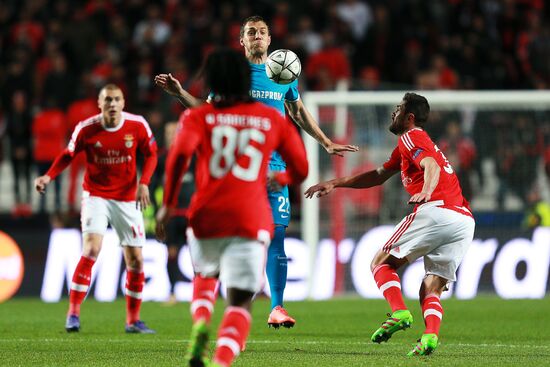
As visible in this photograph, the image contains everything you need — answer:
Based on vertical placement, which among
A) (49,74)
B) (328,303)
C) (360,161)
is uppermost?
(49,74)

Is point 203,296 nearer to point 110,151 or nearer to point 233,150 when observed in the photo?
point 233,150

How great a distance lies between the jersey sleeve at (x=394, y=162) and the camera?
8234mm

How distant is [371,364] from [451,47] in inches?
513

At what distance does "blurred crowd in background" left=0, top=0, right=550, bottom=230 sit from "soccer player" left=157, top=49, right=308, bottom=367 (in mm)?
10997

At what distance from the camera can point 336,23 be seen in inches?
790

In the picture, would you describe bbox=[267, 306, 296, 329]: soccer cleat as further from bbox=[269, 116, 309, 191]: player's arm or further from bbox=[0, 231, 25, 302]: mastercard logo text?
bbox=[0, 231, 25, 302]: mastercard logo text

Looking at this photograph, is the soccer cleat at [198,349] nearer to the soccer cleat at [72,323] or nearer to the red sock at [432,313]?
the red sock at [432,313]

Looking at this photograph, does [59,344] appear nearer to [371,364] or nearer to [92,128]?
[92,128]

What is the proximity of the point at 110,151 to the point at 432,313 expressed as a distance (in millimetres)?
3738

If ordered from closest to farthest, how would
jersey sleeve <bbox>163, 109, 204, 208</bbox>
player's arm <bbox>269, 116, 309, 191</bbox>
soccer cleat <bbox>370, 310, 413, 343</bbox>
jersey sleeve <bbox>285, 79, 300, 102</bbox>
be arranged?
jersey sleeve <bbox>163, 109, 204, 208</bbox> < player's arm <bbox>269, 116, 309, 191</bbox> < soccer cleat <bbox>370, 310, 413, 343</bbox> < jersey sleeve <bbox>285, 79, 300, 102</bbox>

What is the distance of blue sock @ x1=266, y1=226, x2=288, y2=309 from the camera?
8.59m

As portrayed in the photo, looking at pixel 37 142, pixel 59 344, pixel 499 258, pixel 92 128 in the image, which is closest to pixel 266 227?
pixel 59 344

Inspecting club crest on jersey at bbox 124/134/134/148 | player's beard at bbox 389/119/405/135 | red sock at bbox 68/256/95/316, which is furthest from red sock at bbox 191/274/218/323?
club crest on jersey at bbox 124/134/134/148

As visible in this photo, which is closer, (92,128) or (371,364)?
(371,364)
